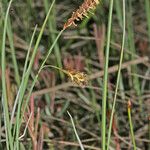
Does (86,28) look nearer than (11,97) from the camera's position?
No

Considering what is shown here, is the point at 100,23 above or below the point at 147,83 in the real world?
above

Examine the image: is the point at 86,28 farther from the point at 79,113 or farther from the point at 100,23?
the point at 79,113

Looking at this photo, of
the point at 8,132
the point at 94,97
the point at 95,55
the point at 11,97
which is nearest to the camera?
the point at 8,132

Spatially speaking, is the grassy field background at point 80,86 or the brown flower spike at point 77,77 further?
the grassy field background at point 80,86

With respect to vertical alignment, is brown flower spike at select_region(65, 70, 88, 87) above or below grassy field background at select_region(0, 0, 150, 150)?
above

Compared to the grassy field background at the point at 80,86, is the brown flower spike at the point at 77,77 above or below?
above

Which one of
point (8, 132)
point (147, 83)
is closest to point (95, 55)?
point (147, 83)

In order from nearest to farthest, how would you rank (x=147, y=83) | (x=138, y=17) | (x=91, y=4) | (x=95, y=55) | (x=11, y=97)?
(x=91, y=4), (x=11, y=97), (x=147, y=83), (x=95, y=55), (x=138, y=17)

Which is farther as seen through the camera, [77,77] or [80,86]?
[80,86]

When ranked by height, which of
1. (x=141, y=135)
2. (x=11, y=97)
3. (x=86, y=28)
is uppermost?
(x=86, y=28)

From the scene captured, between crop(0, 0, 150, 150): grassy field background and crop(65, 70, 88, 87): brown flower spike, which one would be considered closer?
crop(65, 70, 88, 87): brown flower spike

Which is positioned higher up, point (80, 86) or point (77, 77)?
point (77, 77)
